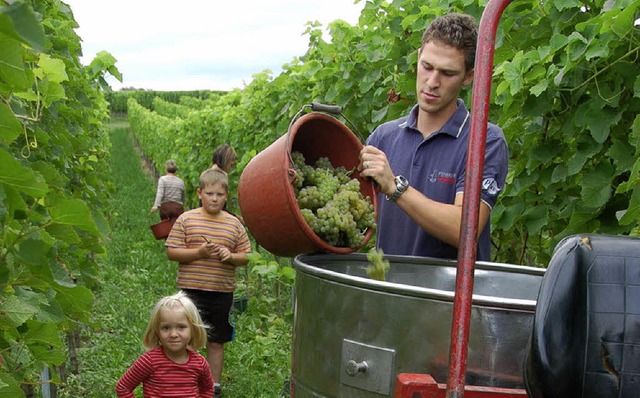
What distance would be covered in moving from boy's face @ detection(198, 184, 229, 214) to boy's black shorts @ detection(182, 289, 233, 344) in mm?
467

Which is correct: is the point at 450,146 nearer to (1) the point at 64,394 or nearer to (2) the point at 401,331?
(2) the point at 401,331

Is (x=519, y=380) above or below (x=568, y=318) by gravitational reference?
below

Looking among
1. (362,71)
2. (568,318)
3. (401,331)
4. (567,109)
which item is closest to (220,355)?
(362,71)

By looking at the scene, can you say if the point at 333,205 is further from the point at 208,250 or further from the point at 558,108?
the point at 208,250

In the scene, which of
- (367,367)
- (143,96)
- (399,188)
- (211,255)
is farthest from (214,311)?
(143,96)

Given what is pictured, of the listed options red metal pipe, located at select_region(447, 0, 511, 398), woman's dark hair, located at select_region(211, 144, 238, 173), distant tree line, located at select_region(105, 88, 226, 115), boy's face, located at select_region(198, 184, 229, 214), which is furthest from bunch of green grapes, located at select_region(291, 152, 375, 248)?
distant tree line, located at select_region(105, 88, 226, 115)

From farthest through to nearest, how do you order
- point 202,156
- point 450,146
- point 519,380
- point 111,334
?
point 202,156, point 111,334, point 450,146, point 519,380

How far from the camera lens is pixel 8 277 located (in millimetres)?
1523

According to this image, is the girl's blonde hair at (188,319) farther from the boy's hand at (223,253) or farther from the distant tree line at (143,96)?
the distant tree line at (143,96)

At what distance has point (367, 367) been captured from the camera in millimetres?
1731

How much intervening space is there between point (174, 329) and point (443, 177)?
1.45 metres

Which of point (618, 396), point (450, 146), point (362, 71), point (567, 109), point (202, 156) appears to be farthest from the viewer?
point (202, 156)

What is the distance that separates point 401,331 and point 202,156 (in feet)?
33.1

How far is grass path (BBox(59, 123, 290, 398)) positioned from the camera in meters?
5.39
